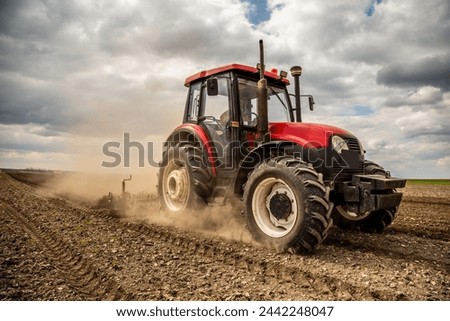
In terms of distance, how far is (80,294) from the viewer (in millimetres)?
3252

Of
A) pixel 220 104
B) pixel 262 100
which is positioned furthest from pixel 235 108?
pixel 262 100

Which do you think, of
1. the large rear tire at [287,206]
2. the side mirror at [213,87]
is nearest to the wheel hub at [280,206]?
the large rear tire at [287,206]

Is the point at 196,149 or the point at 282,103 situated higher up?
the point at 282,103

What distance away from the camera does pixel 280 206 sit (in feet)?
14.8

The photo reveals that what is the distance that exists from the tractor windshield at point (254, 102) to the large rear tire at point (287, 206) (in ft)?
4.43

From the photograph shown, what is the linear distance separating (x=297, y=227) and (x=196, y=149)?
2.96 metres

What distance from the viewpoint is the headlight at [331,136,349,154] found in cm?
490

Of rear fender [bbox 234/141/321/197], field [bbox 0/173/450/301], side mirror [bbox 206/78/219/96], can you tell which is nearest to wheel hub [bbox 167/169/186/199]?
field [bbox 0/173/450/301]

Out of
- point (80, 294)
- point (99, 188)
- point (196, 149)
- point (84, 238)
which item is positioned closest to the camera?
point (80, 294)

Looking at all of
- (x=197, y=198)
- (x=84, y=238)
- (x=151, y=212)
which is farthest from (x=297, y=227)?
(x=151, y=212)

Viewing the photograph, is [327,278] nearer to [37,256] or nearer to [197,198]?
[197,198]

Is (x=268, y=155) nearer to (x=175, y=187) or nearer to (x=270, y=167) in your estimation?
(x=270, y=167)
